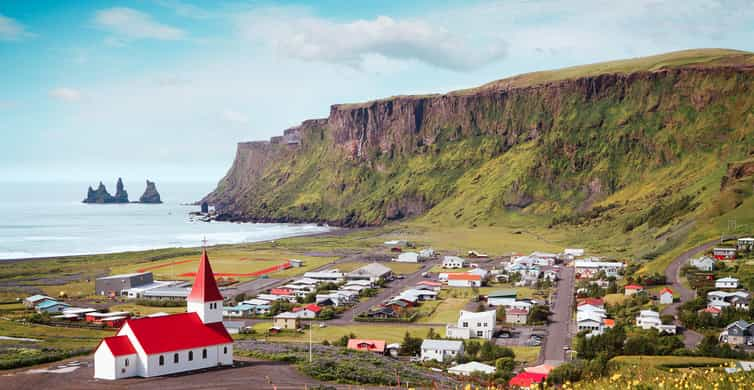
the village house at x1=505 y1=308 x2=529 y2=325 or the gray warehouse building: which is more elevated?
the gray warehouse building

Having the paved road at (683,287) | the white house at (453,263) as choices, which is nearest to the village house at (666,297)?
the paved road at (683,287)

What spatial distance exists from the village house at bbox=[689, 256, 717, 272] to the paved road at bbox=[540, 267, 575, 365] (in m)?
14.7

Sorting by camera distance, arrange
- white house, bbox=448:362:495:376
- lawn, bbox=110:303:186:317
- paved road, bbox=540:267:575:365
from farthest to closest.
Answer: lawn, bbox=110:303:186:317 < paved road, bbox=540:267:575:365 < white house, bbox=448:362:495:376

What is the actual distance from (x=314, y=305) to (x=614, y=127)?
5493 inches

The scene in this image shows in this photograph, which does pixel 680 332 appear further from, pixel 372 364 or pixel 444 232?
pixel 444 232

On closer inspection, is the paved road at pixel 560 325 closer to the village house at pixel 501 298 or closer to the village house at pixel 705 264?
the village house at pixel 501 298

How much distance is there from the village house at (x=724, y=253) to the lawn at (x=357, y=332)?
4155 centimetres

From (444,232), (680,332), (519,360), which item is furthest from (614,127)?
(519,360)

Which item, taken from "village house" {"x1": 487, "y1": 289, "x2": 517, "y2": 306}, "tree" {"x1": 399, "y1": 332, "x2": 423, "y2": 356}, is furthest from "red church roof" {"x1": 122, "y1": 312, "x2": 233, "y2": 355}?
"village house" {"x1": 487, "y1": 289, "x2": 517, "y2": 306}

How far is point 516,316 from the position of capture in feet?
229

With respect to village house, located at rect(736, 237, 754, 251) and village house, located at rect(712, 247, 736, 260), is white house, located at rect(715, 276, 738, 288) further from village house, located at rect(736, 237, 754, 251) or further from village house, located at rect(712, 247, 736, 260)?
village house, located at rect(736, 237, 754, 251)

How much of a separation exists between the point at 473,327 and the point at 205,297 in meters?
29.1

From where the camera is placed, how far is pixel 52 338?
59.8 m

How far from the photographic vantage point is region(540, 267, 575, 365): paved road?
5388cm
